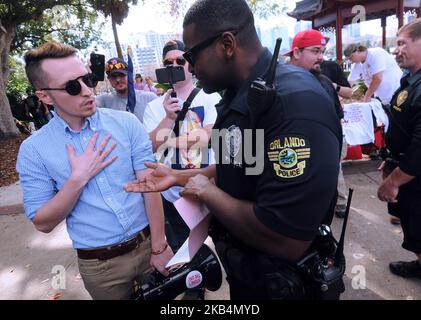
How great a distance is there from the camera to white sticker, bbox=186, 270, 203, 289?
1.51m

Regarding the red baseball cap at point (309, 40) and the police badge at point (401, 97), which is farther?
the red baseball cap at point (309, 40)

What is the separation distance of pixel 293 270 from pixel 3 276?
3406mm

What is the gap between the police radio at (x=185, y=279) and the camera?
1.48m

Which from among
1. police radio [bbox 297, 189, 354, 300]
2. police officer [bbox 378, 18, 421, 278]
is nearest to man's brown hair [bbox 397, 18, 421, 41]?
police officer [bbox 378, 18, 421, 278]

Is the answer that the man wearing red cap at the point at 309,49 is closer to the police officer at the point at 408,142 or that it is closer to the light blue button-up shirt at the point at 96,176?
the police officer at the point at 408,142

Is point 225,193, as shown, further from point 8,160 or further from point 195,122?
point 8,160

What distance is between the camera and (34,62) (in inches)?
61.6

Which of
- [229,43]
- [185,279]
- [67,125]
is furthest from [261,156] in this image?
[67,125]

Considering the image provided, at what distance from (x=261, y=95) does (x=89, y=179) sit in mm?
971

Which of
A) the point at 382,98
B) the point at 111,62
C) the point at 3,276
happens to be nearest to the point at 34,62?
the point at 111,62

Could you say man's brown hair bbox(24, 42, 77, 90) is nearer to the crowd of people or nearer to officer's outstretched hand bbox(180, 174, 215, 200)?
the crowd of people

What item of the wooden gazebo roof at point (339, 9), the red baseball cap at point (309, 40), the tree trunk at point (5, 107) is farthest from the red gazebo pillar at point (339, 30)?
the tree trunk at point (5, 107)

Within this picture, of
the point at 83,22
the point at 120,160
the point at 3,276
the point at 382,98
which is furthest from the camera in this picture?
the point at 83,22
